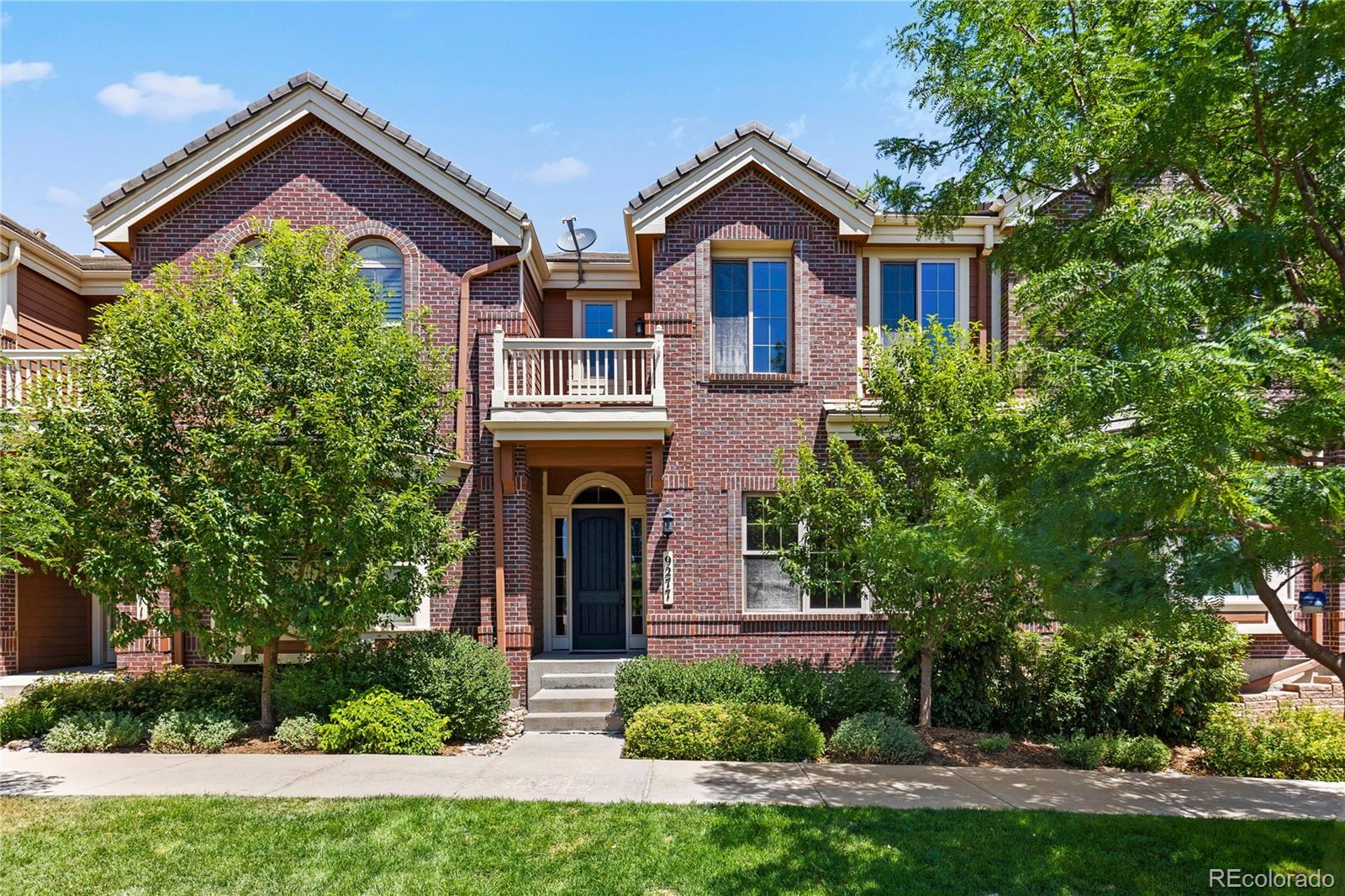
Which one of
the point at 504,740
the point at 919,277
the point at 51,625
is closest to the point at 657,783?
the point at 504,740

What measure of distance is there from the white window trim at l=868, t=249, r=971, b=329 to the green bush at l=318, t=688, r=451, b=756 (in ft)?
28.5

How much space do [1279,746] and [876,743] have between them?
4458 millimetres

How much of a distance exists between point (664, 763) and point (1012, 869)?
389cm

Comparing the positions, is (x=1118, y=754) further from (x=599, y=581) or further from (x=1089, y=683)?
(x=599, y=581)

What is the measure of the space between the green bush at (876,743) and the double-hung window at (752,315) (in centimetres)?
546

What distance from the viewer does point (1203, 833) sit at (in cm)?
649

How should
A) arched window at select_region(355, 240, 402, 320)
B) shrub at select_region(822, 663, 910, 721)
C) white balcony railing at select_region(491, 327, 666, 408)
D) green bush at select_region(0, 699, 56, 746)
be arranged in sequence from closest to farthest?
green bush at select_region(0, 699, 56, 746) → shrub at select_region(822, 663, 910, 721) → white balcony railing at select_region(491, 327, 666, 408) → arched window at select_region(355, 240, 402, 320)

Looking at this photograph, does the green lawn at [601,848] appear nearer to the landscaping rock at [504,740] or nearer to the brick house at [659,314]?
the landscaping rock at [504,740]

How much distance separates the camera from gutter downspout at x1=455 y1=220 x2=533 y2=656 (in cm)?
1166

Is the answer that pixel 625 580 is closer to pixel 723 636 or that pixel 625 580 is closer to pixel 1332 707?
pixel 723 636

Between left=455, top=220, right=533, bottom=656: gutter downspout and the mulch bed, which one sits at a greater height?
left=455, top=220, right=533, bottom=656: gutter downspout

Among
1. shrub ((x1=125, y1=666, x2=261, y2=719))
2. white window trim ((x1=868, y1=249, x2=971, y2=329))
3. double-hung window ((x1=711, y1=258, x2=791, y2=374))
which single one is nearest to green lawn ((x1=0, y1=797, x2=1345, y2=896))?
shrub ((x1=125, y1=666, x2=261, y2=719))

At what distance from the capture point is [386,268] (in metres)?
12.4

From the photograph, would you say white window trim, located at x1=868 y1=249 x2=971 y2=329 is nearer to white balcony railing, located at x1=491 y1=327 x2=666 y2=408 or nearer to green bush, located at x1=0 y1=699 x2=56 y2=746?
white balcony railing, located at x1=491 y1=327 x2=666 y2=408
